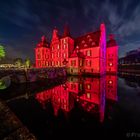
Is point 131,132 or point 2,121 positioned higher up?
point 2,121

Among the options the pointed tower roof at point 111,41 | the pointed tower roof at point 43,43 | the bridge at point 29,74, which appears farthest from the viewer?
the pointed tower roof at point 43,43

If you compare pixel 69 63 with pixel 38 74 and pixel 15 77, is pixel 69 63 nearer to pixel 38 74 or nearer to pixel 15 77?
pixel 38 74

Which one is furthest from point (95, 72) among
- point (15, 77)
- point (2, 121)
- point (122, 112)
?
point (2, 121)

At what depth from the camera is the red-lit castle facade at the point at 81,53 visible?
3762 centimetres

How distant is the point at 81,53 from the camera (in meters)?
41.0

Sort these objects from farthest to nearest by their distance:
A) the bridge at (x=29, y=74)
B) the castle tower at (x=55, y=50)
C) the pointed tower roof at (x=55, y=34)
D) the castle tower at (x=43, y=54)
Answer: the castle tower at (x=43, y=54) < the pointed tower roof at (x=55, y=34) < the castle tower at (x=55, y=50) < the bridge at (x=29, y=74)

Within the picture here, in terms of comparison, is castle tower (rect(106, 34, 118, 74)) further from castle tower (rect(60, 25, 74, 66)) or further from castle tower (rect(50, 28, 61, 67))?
castle tower (rect(50, 28, 61, 67))

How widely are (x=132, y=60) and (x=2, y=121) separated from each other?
93471mm

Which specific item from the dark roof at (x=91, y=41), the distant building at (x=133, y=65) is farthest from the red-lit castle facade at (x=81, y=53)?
the distant building at (x=133, y=65)

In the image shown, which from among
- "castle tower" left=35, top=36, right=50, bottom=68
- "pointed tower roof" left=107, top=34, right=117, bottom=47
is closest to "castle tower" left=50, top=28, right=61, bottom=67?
"castle tower" left=35, top=36, right=50, bottom=68

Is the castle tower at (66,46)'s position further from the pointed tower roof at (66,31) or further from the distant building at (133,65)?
the distant building at (133,65)

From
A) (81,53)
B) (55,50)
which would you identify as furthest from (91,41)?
(55,50)

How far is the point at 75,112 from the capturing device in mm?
9578

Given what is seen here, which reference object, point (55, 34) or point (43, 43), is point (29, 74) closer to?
point (55, 34)
